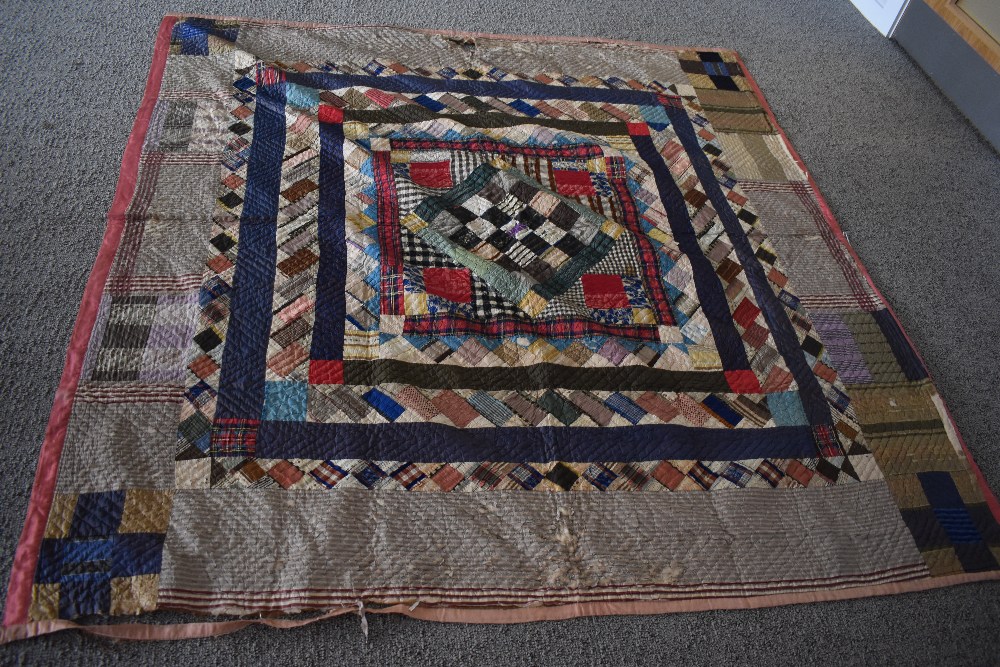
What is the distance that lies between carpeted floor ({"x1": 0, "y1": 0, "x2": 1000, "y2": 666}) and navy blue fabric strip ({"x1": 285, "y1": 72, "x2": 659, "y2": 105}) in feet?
1.16

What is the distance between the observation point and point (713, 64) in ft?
7.67

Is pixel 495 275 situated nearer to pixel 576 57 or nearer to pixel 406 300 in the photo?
pixel 406 300

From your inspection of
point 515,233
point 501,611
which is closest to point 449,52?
point 515,233

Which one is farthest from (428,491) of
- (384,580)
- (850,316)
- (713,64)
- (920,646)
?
(713,64)

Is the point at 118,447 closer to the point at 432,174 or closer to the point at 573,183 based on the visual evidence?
the point at 432,174

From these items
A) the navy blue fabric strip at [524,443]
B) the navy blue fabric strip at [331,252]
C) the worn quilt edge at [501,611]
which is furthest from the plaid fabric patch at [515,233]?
the worn quilt edge at [501,611]

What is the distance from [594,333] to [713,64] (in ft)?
3.98

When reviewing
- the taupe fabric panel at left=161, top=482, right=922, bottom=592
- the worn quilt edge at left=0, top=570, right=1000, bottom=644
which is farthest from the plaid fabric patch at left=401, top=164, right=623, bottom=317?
the worn quilt edge at left=0, top=570, right=1000, bottom=644

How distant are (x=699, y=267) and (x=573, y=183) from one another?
0.36 m

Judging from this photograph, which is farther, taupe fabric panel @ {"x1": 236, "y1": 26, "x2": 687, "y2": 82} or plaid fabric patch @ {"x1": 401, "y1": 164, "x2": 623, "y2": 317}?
taupe fabric panel @ {"x1": 236, "y1": 26, "x2": 687, "y2": 82}

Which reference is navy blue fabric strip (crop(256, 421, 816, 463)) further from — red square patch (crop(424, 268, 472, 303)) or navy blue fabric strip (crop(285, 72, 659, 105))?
navy blue fabric strip (crop(285, 72, 659, 105))

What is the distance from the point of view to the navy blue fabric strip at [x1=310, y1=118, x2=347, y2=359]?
1478 millimetres

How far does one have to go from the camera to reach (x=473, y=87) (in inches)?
81.3

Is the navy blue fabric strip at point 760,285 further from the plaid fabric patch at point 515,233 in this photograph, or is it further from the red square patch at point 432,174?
the red square patch at point 432,174
